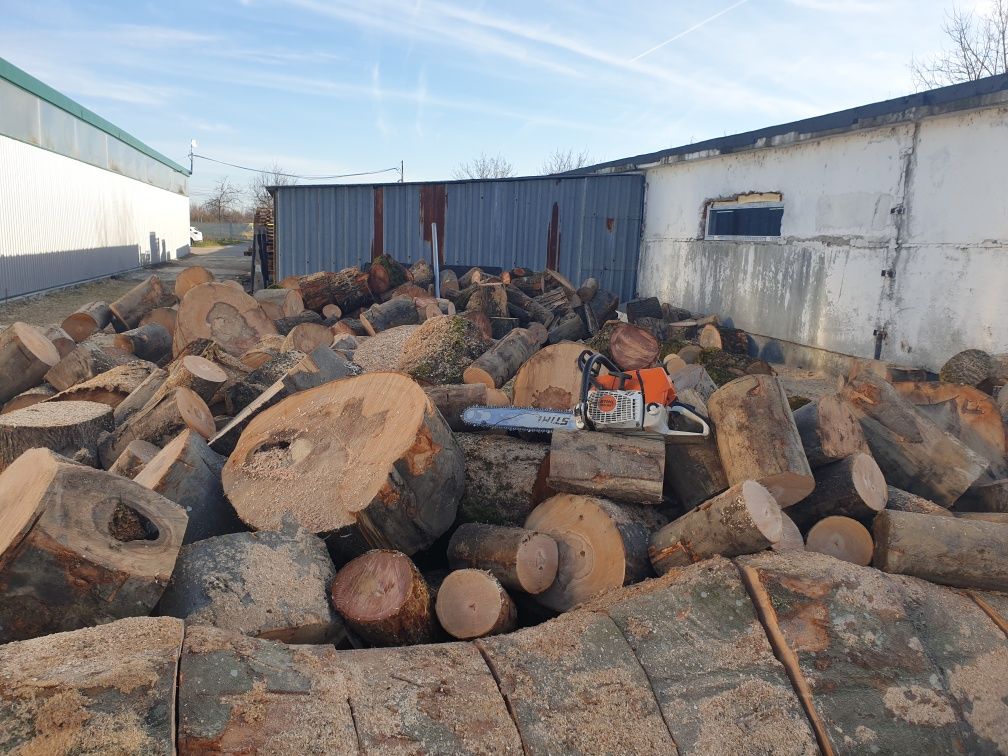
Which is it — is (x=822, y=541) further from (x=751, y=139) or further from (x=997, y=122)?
(x=751, y=139)

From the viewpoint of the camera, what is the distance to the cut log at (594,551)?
3268 mm

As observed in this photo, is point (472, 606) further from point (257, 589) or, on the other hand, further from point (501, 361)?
point (501, 361)

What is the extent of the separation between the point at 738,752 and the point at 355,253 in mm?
13657

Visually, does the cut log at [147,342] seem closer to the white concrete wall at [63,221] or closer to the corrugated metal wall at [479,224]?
the corrugated metal wall at [479,224]

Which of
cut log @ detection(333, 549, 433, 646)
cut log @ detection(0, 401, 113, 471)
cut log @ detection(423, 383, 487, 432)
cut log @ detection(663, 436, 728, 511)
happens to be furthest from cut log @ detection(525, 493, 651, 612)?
cut log @ detection(0, 401, 113, 471)

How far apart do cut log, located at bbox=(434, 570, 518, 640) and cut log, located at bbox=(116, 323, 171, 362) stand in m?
6.10

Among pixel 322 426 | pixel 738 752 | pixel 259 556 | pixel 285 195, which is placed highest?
pixel 285 195

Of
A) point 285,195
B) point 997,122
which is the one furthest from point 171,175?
point 997,122

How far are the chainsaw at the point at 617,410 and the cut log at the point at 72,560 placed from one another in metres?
2.07

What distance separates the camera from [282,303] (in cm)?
1019

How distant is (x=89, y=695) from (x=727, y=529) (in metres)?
2.35

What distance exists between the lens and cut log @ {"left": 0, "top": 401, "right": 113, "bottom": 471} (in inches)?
185

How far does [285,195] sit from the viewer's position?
14.9m

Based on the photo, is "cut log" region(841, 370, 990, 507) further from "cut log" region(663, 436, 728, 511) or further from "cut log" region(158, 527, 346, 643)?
"cut log" region(158, 527, 346, 643)
